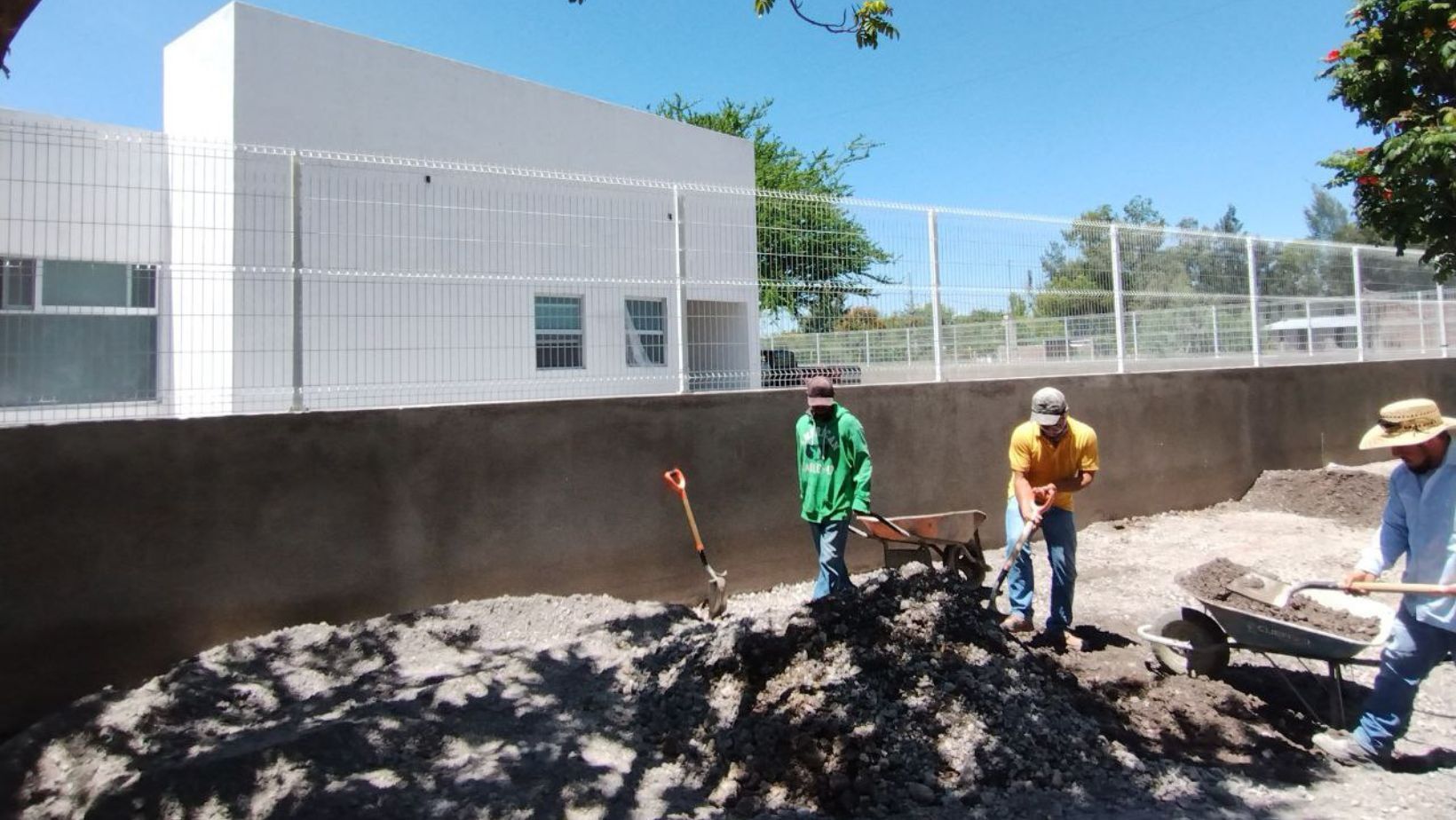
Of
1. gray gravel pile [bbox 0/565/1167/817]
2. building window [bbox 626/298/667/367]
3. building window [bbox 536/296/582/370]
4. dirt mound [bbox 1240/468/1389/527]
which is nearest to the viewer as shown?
gray gravel pile [bbox 0/565/1167/817]

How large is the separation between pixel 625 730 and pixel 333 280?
3506 millimetres

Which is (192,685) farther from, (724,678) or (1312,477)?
(1312,477)

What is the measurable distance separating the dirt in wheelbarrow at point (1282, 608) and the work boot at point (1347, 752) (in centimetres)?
65

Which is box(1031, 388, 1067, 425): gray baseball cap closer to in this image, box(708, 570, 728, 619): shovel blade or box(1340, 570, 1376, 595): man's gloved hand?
box(1340, 570, 1376, 595): man's gloved hand

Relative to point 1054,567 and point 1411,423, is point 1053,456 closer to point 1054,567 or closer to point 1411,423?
point 1054,567

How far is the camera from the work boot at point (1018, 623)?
5340mm

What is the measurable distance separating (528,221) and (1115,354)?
6331 mm

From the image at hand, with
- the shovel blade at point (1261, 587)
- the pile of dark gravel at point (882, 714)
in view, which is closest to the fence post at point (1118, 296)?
the shovel blade at point (1261, 587)

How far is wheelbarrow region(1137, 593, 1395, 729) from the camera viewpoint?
4.06 metres

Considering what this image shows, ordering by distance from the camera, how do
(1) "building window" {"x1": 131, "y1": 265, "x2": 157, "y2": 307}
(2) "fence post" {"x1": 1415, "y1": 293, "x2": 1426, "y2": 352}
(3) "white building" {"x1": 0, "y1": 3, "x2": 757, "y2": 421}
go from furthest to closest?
1. (2) "fence post" {"x1": 1415, "y1": 293, "x2": 1426, "y2": 352}
2. (1) "building window" {"x1": 131, "y1": 265, "x2": 157, "y2": 307}
3. (3) "white building" {"x1": 0, "y1": 3, "x2": 757, "y2": 421}

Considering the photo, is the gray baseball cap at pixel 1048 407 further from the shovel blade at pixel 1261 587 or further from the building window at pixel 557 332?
the building window at pixel 557 332

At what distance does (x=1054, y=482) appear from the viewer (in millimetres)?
5391

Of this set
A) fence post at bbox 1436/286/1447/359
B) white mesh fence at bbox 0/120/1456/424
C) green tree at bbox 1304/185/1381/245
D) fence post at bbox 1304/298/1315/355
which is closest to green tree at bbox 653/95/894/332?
white mesh fence at bbox 0/120/1456/424

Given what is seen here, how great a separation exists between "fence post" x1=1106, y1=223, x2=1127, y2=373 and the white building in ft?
14.4
